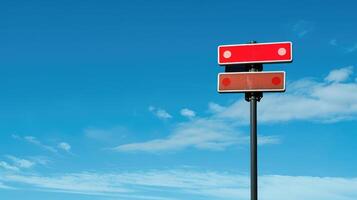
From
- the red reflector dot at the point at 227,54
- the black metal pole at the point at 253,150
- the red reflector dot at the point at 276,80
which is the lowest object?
the black metal pole at the point at 253,150

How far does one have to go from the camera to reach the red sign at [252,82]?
11.7 meters

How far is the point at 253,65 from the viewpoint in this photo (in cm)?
1215

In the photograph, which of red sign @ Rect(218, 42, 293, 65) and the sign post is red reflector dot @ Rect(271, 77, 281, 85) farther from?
red sign @ Rect(218, 42, 293, 65)

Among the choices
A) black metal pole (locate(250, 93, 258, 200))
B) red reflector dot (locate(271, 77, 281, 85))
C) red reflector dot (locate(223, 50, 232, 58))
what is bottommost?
black metal pole (locate(250, 93, 258, 200))

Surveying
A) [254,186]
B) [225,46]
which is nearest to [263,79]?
[225,46]

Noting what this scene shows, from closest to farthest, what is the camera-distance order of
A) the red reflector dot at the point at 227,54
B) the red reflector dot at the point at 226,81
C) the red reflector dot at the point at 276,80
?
the red reflector dot at the point at 276,80 → the red reflector dot at the point at 226,81 → the red reflector dot at the point at 227,54

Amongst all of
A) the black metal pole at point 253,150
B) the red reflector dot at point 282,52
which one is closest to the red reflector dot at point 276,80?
the black metal pole at point 253,150

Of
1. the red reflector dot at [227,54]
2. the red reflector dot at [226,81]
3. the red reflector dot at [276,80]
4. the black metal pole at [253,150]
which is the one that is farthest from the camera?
the red reflector dot at [227,54]

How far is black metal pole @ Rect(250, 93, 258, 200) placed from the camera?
11.3 meters

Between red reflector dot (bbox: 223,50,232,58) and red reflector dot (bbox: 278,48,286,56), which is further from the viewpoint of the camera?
red reflector dot (bbox: 223,50,232,58)

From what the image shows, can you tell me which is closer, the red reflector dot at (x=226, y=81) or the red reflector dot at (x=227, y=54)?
the red reflector dot at (x=226, y=81)

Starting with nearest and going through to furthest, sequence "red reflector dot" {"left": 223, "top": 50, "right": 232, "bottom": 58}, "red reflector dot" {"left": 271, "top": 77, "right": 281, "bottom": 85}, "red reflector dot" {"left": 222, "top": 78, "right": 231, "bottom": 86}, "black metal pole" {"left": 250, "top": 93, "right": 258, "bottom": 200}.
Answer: "black metal pole" {"left": 250, "top": 93, "right": 258, "bottom": 200} < "red reflector dot" {"left": 271, "top": 77, "right": 281, "bottom": 85} < "red reflector dot" {"left": 222, "top": 78, "right": 231, "bottom": 86} < "red reflector dot" {"left": 223, "top": 50, "right": 232, "bottom": 58}

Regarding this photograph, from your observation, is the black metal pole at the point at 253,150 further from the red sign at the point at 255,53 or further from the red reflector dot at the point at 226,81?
the red sign at the point at 255,53

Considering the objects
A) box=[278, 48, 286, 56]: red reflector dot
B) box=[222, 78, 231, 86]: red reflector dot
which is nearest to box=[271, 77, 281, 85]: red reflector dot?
box=[278, 48, 286, 56]: red reflector dot
